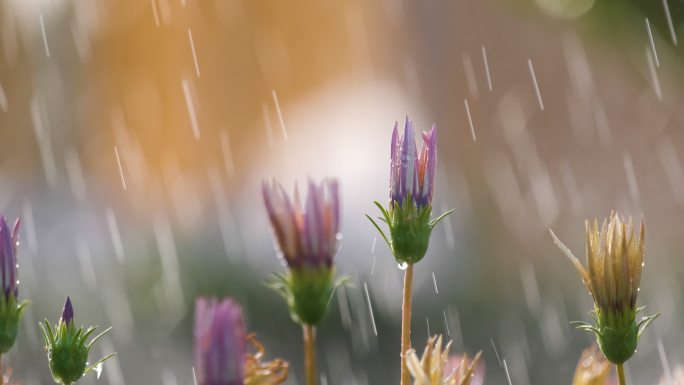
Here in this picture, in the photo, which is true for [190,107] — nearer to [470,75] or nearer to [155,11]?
[155,11]

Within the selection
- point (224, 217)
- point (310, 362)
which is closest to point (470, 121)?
point (224, 217)

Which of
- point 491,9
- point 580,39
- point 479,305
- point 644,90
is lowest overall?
point 479,305

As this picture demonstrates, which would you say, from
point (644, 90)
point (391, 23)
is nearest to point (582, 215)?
point (644, 90)

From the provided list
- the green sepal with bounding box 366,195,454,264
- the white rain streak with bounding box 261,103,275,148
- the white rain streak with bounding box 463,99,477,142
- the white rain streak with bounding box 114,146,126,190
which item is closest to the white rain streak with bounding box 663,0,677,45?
the green sepal with bounding box 366,195,454,264

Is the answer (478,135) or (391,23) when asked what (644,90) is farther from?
(391,23)

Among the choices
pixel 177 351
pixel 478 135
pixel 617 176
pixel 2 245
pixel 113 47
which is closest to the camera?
pixel 2 245

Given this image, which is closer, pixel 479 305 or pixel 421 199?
pixel 421 199
